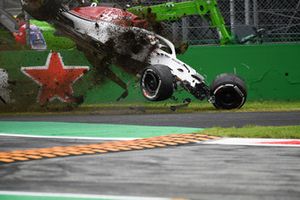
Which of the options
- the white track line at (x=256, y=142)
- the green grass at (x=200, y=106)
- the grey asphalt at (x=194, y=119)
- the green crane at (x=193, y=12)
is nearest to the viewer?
the white track line at (x=256, y=142)

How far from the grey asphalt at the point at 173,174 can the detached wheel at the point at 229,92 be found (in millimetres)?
6388

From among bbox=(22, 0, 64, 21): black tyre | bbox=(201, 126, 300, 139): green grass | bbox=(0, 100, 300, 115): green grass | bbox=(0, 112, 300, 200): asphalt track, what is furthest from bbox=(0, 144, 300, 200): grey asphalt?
bbox=(22, 0, 64, 21): black tyre

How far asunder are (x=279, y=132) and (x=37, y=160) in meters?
3.54

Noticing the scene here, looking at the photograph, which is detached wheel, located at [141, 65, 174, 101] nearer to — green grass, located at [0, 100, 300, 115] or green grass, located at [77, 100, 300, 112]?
green grass, located at [0, 100, 300, 115]

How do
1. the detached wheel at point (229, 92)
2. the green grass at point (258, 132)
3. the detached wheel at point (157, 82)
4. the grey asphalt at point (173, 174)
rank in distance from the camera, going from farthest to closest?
the detached wheel at point (229, 92) → the detached wheel at point (157, 82) → the green grass at point (258, 132) → the grey asphalt at point (173, 174)

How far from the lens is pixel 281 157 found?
7.12 m

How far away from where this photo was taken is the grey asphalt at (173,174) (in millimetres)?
5301

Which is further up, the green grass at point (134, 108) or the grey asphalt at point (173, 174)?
the green grass at point (134, 108)

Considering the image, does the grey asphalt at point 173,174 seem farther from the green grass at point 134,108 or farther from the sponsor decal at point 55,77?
the sponsor decal at point 55,77

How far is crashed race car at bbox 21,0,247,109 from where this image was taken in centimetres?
1420

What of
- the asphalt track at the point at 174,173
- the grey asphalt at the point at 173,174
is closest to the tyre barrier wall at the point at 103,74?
the asphalt track at the point at 174,173

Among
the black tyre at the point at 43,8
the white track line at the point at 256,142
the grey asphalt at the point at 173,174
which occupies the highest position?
the black tyre at the point at 43,8

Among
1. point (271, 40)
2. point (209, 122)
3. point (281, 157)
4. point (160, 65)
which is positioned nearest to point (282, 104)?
point (271, 40)

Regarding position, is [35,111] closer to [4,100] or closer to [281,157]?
[4,100]
